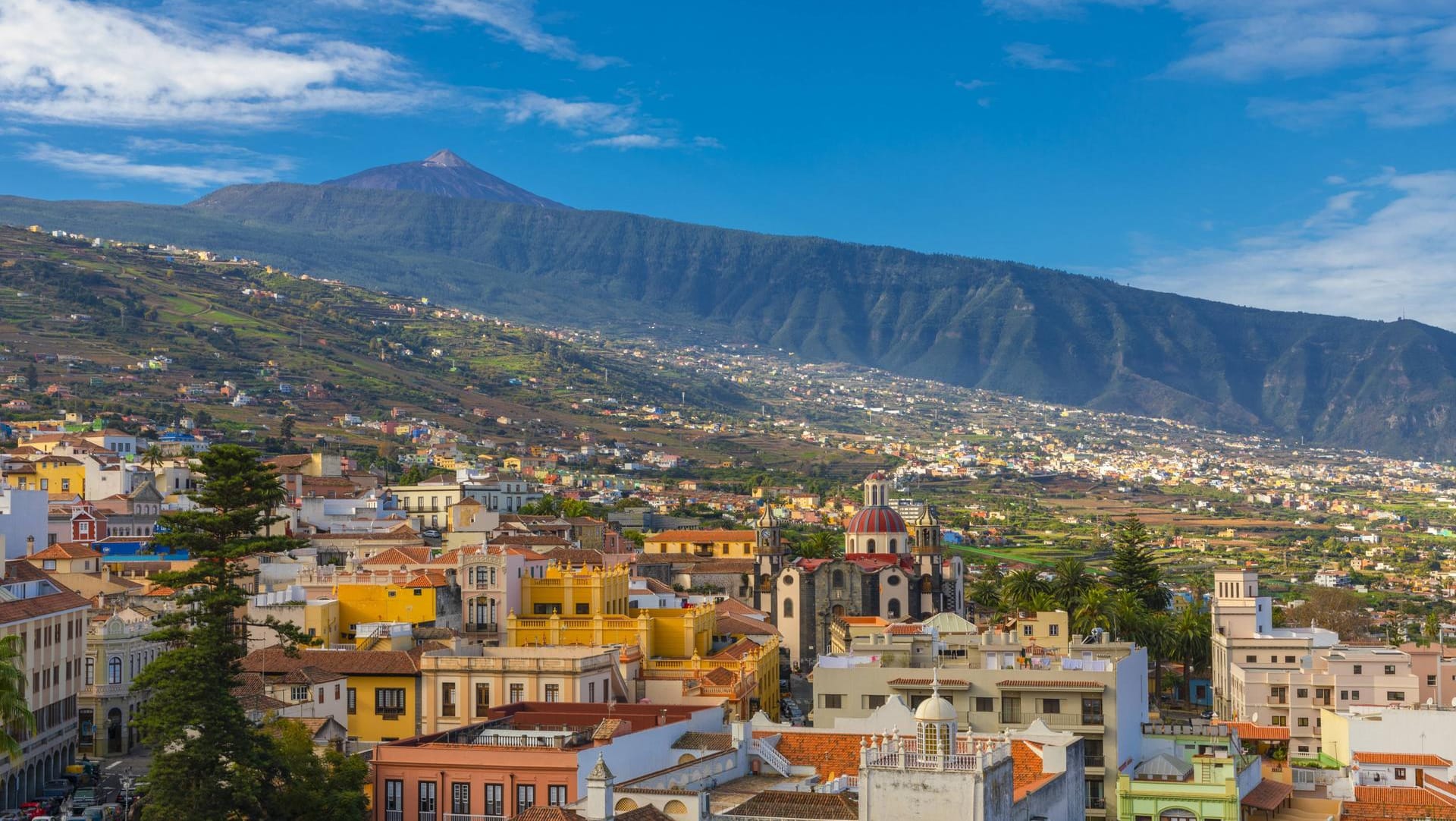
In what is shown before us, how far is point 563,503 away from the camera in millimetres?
122062

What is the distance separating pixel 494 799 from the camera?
3859 cm

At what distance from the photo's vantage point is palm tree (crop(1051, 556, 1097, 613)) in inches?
3676

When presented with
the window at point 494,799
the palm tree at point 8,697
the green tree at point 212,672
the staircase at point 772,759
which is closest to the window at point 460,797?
the window at point 494,799

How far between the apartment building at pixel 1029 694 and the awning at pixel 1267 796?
3600mm

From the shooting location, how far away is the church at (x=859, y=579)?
94188 mm

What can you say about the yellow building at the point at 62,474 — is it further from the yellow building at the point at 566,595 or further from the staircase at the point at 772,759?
the staircase at the point at 772,759

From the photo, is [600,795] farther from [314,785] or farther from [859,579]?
[859,579]

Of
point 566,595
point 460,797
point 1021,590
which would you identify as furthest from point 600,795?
point 1021,590

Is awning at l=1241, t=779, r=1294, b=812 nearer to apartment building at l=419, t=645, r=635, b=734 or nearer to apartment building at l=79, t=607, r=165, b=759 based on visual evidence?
apartment building at l=419, t=645, r=635, b=734

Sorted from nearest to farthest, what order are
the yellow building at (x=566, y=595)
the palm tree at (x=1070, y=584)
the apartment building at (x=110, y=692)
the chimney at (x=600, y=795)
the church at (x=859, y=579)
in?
the chimney at (x=600, y=795), the apartment building at (x=110, y=692), the yellow building at (x=566, y=595), the palm tree at (x=1070, y=584), the church at (x=859, y=579)

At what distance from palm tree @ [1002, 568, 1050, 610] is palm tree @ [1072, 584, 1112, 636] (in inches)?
215

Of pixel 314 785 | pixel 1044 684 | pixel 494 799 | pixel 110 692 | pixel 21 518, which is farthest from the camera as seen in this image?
pixel 21 518

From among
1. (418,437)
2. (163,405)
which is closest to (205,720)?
(163,405)

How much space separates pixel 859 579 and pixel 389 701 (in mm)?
48403
